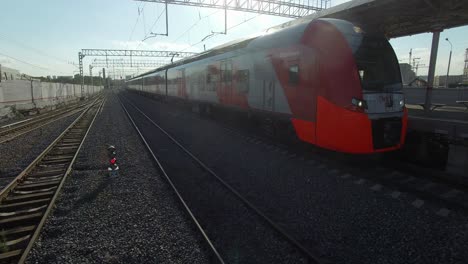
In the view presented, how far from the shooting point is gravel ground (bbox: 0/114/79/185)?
7.35 metres

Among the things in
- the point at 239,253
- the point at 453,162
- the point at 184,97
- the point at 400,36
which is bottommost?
the point at 239,253

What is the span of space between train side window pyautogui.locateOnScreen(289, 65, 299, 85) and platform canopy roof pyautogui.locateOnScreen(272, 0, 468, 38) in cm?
200

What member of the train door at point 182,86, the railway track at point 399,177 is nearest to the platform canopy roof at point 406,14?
the railway track at point 399,177

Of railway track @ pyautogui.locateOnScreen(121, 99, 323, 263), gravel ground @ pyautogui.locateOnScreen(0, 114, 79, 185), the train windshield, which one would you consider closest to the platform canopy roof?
the train windshield

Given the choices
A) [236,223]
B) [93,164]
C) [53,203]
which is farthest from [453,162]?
[93,164]

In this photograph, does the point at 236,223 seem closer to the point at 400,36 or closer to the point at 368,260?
the point at 368,260

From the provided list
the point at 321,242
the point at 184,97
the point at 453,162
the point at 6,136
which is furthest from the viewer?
the point at 184,97

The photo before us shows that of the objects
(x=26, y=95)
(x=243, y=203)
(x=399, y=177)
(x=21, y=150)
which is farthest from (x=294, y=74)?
(x=26, y=95)

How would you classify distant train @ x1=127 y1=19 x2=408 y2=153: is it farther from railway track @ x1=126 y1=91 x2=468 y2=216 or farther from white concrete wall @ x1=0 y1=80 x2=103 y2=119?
white concrete wall @ x1=0 y1=80 x2=103 y2=119

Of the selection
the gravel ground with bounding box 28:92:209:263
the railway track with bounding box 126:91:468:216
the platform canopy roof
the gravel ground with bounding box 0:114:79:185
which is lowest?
the gravel ground with bounding box 28:92:209:263

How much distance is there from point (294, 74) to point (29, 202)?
6644mm

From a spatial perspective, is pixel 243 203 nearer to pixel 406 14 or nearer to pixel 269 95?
pixel 269 95

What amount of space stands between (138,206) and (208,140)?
5673 mm

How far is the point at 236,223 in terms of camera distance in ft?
14.6
